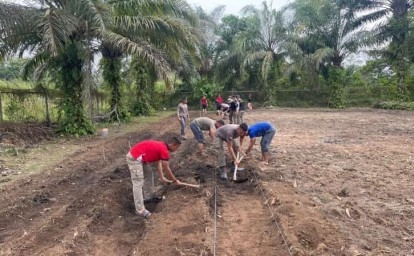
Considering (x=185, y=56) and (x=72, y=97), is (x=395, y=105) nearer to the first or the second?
(x=185, y=56)

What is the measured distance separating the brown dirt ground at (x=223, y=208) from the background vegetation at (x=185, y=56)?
13.1 feet

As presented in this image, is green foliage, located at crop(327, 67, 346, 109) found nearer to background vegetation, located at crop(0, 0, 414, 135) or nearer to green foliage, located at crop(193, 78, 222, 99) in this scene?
background vegetation, located at crop(0, 0, 414, 135)

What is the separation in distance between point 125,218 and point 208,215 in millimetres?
1330

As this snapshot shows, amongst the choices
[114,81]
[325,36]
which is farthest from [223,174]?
[325,36]

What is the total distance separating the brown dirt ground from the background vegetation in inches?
157

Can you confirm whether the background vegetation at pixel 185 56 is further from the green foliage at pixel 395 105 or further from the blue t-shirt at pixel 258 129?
the blue t-shirt at pixel 258 129

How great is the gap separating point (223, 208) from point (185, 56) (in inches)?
691

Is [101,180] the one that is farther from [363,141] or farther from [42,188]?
[363,141]

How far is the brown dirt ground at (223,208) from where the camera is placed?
5223 millimetres

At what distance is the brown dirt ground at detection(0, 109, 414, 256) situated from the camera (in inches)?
206

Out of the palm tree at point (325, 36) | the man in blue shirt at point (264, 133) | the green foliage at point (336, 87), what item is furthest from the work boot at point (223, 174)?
the green foliage at point (336, 87)

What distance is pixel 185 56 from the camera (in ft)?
77.4

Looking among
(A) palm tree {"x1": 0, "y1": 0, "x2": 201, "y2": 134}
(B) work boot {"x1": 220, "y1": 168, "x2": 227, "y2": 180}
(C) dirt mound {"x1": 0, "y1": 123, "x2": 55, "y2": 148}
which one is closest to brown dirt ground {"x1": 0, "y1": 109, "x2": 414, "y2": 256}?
(B) work boot {"x1": 220, "y1": 168, "x2": 227, "y2": 180}

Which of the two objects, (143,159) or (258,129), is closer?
(143,159)
